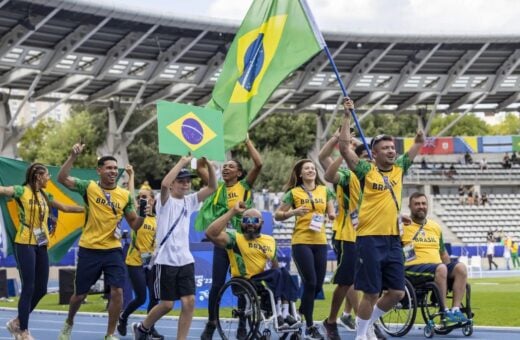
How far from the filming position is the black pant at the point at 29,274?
9.93 metres

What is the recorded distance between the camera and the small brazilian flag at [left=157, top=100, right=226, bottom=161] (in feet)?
29.0

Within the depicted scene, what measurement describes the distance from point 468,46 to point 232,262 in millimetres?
37238

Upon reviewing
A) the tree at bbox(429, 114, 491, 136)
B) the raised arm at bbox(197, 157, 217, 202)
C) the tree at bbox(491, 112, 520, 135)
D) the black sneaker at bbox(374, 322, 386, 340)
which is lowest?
the black sneaker at bbox(374, 322, 386, 340)

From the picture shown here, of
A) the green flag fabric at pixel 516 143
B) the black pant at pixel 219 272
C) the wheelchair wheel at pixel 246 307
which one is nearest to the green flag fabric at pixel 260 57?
the black pant at pixel 219 272

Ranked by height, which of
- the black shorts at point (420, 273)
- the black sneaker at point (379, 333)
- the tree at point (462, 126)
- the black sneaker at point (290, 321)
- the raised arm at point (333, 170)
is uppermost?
the tree at point (462, 126)

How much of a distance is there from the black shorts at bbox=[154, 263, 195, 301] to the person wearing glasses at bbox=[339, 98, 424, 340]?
153cm

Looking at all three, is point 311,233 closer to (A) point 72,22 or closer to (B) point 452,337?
(B) point 452,337

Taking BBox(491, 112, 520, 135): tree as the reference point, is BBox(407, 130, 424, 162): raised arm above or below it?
below

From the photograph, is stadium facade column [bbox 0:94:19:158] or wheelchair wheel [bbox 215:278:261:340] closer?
wheelchair wheel [bbox 215:278:261:340]

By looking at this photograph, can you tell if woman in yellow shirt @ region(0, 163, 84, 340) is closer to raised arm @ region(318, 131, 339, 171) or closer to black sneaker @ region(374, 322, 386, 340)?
raised arm @ region(318, 131, 339, 171)

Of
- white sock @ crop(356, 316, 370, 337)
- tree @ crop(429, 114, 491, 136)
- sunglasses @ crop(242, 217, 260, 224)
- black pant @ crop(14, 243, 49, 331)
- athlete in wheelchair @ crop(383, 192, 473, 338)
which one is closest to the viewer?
white sock @ crop(356, 316, 370, 337)

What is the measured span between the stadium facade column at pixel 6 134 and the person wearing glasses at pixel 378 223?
105 feet

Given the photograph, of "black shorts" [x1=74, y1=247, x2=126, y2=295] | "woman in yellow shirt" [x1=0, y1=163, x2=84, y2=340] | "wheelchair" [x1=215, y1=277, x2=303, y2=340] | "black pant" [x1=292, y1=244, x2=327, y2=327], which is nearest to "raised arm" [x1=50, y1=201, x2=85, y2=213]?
"woman in yellow shirt" [x1=0, y1=163, x2=84, y2=340]

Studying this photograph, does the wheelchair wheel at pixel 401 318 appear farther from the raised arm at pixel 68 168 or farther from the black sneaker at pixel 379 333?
the raised arm at pixel 68 168
